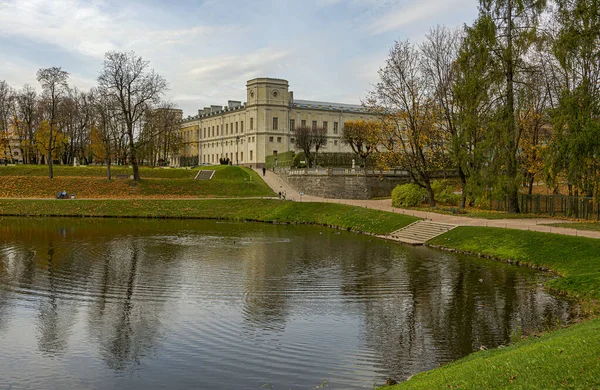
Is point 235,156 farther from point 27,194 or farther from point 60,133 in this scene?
point 27,194

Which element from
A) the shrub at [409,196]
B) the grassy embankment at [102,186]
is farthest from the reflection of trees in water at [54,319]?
the grassy embankment at [102,186]

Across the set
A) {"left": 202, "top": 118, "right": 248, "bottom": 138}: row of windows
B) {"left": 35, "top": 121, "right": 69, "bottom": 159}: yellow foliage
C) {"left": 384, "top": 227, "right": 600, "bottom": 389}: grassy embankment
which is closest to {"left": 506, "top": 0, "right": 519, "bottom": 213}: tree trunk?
{"left": 384, "top": 227, "right": 600, "bottom": 389}: grassy embankment

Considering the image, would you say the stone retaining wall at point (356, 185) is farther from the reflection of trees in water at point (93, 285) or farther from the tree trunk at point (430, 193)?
the reflection of trees in water at point (93, 285)

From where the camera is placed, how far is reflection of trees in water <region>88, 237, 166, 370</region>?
41.8 feet

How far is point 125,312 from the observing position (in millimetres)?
15805

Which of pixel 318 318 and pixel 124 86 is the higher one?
pixel 124 86

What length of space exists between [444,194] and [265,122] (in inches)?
2085

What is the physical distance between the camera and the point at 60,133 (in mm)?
72750

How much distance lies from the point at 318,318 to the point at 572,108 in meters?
21.0

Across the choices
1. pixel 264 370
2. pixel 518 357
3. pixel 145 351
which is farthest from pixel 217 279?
pixel 518 357

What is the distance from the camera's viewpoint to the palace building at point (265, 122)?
9375 centimetres

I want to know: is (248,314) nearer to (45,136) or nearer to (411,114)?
(411,114)

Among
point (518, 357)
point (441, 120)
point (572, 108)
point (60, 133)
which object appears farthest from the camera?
point (60, 133)

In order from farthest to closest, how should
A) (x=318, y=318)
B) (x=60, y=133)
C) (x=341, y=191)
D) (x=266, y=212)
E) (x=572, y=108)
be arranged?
(x=60, y=133) → (x=341, y=191) → (x=266, y=212) → (x=572, y=108) → (x=318, y=318)
